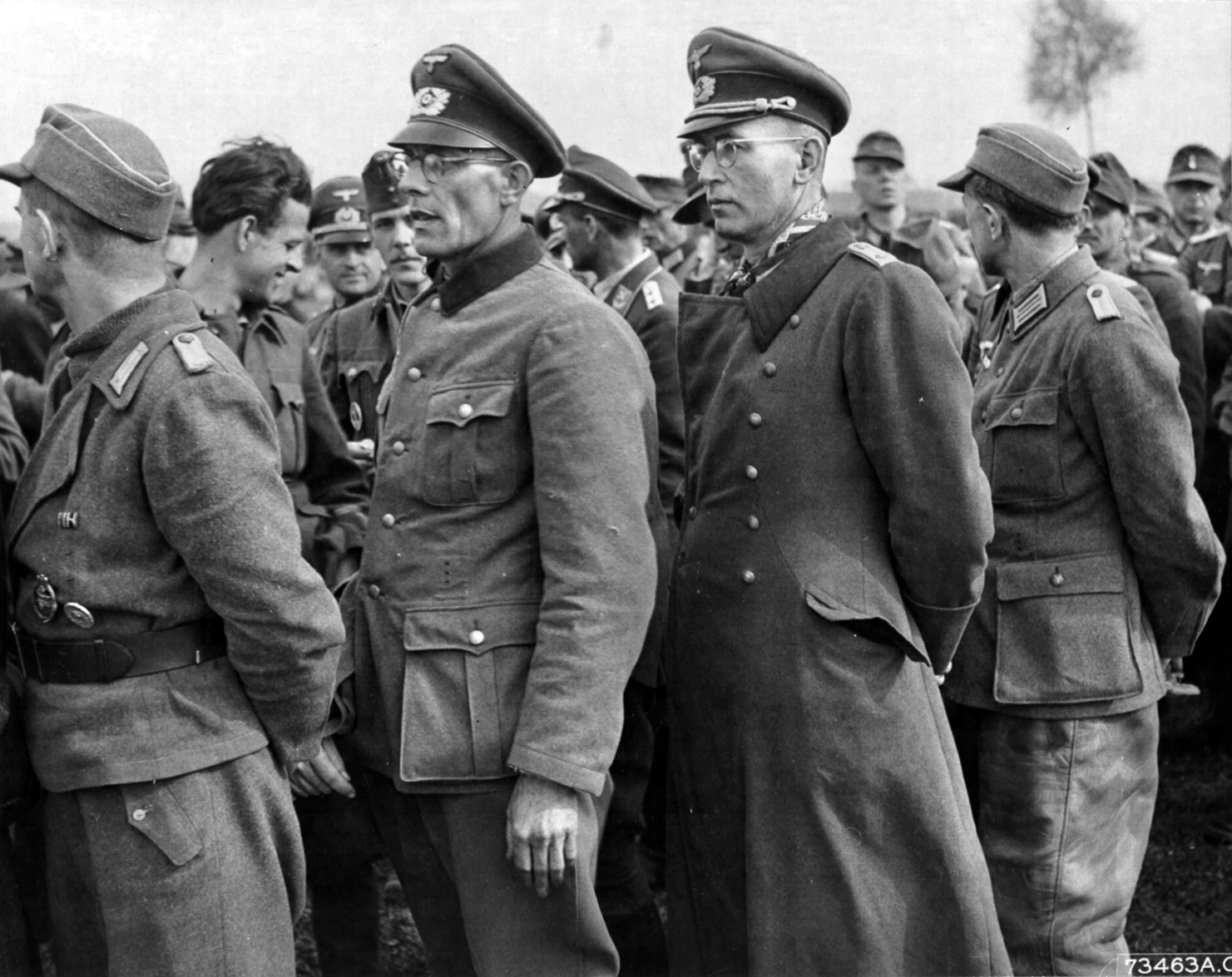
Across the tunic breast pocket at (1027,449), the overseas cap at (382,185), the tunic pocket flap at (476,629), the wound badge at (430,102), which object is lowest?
the tunic pocket flap at (476,629)

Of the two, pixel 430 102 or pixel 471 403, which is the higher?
pixel 430 102

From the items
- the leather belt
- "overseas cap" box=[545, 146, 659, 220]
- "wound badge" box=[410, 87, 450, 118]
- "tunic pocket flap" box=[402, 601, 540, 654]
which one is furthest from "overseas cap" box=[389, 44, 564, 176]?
"overseas cap" box=[545, 146, 659, 220]

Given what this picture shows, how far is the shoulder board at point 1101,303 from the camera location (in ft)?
12.8

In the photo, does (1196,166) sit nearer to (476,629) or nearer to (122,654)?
(476,629)

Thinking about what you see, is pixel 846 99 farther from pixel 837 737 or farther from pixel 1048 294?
pixel 837 737

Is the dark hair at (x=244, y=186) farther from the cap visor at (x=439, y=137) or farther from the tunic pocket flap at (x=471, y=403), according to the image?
the tunic pocket flap at (x=471, y=403)

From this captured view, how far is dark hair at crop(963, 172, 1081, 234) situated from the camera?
4.15 m

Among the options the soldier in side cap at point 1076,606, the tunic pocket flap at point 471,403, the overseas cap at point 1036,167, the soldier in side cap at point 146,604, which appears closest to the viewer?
the soldier in side cap at point 146,604

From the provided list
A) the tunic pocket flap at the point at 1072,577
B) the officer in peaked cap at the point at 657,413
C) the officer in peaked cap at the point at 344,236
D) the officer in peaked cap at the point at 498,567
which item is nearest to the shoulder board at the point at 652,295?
the officer in peaked cap at the point at 657,413

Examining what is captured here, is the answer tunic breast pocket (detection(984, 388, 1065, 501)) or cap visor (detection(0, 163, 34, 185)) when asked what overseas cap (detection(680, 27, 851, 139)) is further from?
cap visor (detection(0, 163, 34, 185))

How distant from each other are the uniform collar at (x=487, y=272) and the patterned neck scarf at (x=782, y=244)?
482 millimetres

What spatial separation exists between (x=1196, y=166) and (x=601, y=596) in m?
9.92

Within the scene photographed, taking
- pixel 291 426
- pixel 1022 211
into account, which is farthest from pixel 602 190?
pixel 1022 211

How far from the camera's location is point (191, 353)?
276cm
